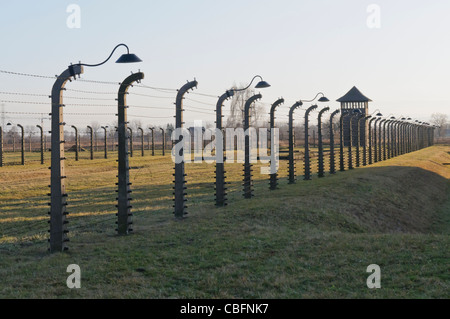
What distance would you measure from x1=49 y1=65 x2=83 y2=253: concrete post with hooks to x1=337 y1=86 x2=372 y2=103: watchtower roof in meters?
78.3

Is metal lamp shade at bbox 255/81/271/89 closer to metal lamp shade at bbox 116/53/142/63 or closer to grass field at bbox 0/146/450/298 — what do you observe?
grass field at bbox 0/146/450/298

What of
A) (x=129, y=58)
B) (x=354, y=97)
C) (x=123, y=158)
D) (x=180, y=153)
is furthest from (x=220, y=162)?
(x=354, y=97)

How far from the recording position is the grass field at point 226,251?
8.52 metres

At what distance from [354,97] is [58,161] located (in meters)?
79.8

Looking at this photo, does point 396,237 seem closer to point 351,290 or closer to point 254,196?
point 351,290

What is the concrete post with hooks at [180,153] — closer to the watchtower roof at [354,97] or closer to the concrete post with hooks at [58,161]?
the concrete post with hooks at [58,161]

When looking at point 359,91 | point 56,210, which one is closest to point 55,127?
point 56,210

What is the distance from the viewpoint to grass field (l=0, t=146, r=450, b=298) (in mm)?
8516

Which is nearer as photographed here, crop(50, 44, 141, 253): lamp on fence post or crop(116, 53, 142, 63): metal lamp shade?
crop(50, 44, 141, 253): lamp on fence post

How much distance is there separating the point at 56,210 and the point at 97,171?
968 inches

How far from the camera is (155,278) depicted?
363 inches

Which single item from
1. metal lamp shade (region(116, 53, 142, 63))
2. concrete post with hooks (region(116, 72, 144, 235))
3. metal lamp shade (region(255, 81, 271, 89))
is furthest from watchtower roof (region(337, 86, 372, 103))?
metal lamp shade (region(116, 53, 142, 63))

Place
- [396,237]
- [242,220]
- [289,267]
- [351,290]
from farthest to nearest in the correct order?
[242,220] < [396,237] < [289,267] < [351,290]
